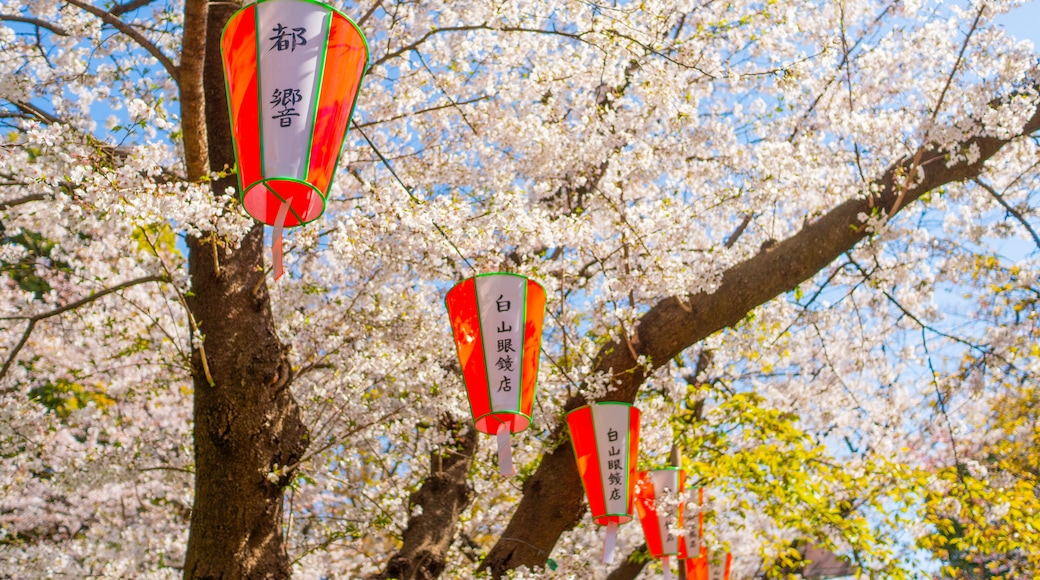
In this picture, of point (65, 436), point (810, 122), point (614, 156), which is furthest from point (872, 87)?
point (65, 436)

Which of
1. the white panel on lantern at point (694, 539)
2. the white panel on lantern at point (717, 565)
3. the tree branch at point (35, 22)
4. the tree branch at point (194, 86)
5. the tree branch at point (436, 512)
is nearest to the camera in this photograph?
the tree branch at point (194, 86)

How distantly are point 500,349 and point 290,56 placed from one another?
1.75 metres

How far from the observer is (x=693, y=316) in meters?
5.36

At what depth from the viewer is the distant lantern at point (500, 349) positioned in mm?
3754

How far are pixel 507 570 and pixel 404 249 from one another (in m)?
2.21

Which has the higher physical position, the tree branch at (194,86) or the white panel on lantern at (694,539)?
the tree branch at (194,86)

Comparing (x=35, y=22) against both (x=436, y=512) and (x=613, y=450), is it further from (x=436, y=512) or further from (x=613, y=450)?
(x=436, y=512)

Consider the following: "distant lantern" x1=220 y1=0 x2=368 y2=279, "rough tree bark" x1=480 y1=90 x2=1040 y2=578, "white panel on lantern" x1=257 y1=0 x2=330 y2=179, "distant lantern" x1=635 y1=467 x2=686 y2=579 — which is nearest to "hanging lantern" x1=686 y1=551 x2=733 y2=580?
"distant lantern" x1=635 y1=467 x2=686 y2=579

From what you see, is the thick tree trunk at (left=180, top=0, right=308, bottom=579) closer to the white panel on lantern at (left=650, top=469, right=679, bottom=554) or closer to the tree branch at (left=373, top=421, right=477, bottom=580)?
the tree branch at (left=373, top=421, right=477, bottom=580)

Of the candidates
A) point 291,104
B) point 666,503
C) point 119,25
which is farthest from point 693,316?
point 119,25

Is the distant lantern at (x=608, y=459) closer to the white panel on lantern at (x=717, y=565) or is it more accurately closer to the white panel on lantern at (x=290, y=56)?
the white panel on lantern at (x=290, y=56)

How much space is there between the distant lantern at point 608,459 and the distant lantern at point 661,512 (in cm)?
94

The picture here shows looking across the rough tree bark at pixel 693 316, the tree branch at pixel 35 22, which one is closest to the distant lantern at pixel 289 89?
the tree branch at pixel 35 22

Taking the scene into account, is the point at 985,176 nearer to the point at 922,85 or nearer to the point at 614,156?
the point at 922,85
